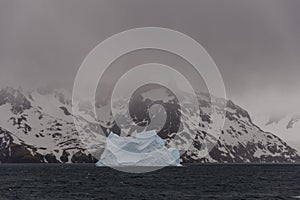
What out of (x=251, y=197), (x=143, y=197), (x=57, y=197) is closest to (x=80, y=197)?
(x=57, y=197)

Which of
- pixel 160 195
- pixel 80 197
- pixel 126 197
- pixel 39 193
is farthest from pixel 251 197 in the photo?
pixel 39 193

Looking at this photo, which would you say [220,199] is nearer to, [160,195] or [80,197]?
[160,195]

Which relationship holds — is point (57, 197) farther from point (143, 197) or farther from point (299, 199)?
point (299, 199)

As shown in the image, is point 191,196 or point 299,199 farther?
point 191,196

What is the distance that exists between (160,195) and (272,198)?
24253mm

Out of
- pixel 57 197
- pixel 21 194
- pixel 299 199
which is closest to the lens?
pixel 299 199

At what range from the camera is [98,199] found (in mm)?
100000

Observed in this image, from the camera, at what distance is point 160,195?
4301 inches

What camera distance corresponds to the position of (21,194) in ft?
363

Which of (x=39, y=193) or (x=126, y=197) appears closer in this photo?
(x=126, y=197)

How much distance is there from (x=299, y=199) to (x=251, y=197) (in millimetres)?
10896

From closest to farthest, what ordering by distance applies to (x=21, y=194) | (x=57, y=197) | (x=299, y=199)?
(x=299, y=199)
(x=57, y=197)
(x=21, y=194)

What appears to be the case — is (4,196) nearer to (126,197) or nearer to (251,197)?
(126,197)

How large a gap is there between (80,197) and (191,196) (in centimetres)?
2379
